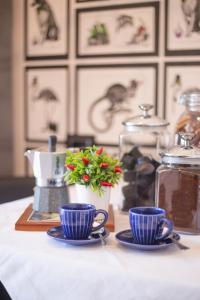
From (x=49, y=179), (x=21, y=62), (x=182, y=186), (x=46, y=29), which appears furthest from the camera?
(x=21, y=62)

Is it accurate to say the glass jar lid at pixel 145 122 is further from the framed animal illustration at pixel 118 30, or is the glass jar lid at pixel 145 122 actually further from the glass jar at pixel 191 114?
the framed animal illustration at pixel 118 30

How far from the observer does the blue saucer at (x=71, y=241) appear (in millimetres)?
1061

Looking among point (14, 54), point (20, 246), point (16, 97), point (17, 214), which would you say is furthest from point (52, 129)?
point (20, 246)

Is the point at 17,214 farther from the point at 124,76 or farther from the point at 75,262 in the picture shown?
the point at 124,76

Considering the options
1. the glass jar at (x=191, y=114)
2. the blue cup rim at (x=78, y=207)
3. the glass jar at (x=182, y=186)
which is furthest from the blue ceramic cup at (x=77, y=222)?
the glass jar at (x=191, y=114)

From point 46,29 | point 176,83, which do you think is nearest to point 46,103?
point 46,29

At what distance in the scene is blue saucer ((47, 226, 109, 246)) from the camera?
3.48ft

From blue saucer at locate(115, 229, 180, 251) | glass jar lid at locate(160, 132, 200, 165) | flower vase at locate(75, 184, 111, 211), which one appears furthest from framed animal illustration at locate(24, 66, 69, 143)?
blue saucer at locate(115, 229, 180, 251)

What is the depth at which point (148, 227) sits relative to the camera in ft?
3.38

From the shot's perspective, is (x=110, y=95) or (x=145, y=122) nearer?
(x=145, y=122)

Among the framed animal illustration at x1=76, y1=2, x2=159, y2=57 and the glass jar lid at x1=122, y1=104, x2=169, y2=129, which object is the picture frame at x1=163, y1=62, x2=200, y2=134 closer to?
the framed animal illustration at x1=76, y1=2, x2=159, y2=57

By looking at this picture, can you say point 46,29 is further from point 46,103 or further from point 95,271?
point 95,271

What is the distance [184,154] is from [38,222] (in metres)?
0.42

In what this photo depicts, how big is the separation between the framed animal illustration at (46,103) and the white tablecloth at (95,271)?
2134 millimetres
